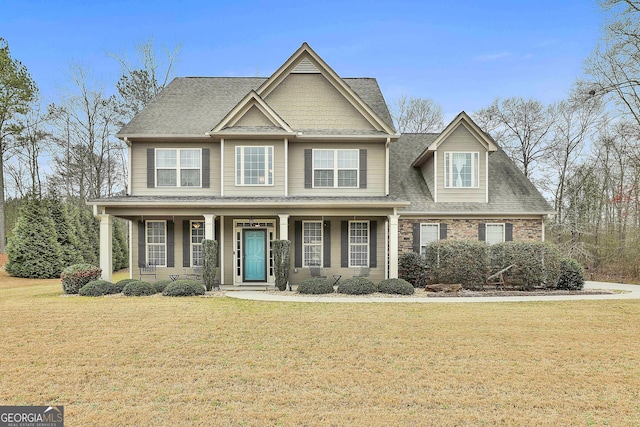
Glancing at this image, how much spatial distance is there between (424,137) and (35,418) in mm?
18826

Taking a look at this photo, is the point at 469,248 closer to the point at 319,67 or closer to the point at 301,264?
the point at 301,264

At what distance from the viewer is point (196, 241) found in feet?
49.5

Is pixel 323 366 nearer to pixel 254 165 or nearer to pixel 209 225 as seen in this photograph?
pixel 209 225

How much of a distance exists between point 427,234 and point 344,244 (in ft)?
12.2

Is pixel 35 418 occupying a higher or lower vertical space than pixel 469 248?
lower

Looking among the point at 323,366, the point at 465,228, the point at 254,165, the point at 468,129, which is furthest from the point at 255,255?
the point at 468,129

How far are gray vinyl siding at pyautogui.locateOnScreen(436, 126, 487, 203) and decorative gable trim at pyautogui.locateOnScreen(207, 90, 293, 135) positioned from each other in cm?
660

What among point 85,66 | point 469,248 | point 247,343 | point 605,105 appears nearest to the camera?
point 247,343

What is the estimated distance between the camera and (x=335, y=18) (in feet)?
73.2

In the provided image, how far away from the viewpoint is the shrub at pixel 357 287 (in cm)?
1283

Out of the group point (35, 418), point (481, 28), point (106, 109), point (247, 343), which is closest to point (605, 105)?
point (481, 28)

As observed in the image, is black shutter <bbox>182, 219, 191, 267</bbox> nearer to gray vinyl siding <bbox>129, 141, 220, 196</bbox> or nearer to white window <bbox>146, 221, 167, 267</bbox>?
white window <bbox>146, 221, 167, 267</bbox>

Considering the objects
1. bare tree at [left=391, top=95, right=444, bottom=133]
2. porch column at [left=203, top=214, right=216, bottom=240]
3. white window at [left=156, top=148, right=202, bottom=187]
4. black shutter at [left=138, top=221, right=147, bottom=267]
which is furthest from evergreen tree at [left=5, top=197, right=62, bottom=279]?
bare tree at [left=391, top=95, right=444, bottom=133]

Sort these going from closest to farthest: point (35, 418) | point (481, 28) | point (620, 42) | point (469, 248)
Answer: point (35, 418) → point (469, 248) → point (620, 42) → point (481, 28)
